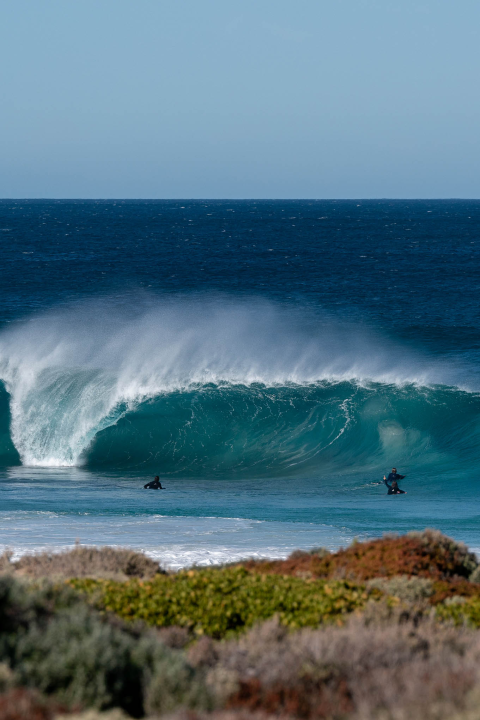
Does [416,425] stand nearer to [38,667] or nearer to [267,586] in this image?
[267,586]

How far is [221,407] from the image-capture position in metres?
24.9

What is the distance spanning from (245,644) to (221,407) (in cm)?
1918

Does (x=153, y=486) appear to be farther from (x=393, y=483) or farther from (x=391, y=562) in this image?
(x=391, y=562)

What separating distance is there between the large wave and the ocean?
68 millimetres

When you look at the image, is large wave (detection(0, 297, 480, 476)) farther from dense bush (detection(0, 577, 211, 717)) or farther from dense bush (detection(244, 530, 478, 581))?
dense bush (detection(0, 577, 211, 717))

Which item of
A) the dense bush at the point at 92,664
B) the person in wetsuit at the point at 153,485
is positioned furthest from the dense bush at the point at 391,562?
the person in wetsuit at the point at 153,485

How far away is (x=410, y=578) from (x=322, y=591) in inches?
43.1

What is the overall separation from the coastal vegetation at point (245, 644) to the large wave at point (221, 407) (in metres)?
13.9

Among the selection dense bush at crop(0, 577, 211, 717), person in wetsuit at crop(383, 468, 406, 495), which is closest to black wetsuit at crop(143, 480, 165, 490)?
person in wetsuit at crop(383, 468, 406, 495)

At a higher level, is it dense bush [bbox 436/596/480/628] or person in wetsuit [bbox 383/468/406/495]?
person in wetsuit [bbox 383/468/406/495]

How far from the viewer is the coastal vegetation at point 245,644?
4.43 m

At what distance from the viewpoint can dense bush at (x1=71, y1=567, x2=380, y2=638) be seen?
6.34 m

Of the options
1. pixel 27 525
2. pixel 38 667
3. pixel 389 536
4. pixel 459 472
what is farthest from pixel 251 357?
pixel 38 667

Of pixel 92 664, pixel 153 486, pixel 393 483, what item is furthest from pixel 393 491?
pixel 92 664
